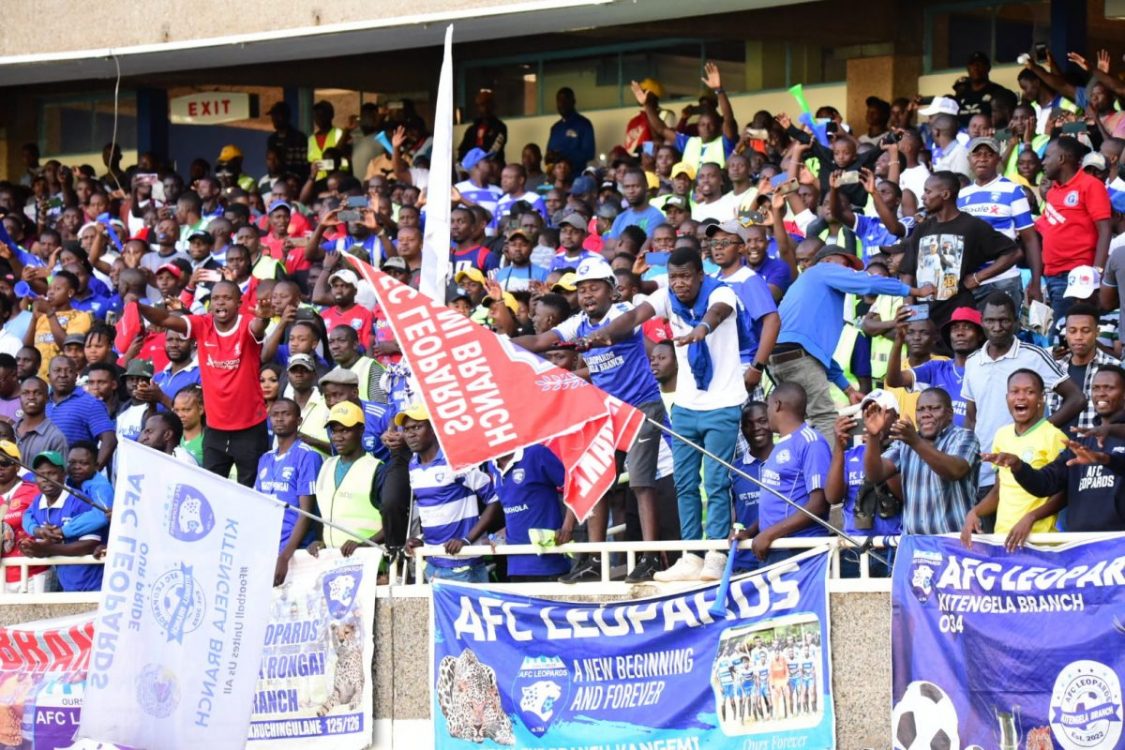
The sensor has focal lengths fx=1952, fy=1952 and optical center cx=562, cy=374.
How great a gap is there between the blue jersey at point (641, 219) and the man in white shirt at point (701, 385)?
14.0 ft

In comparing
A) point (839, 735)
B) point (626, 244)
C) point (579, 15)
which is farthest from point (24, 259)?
point (839, 735)

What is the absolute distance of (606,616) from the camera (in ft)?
35.8

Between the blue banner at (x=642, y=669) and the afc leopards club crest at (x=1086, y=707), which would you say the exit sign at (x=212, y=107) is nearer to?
the blue banner at (x=642, y=669)

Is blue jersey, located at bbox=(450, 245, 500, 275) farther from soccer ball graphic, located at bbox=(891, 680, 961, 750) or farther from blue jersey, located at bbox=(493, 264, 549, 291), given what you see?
soccer ball graphic, located at bbox=(891, 680, 961, 750)

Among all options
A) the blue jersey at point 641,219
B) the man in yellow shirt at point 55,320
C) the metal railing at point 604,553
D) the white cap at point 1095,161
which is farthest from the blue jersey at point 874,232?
the man in yellow shirt at point 55,320

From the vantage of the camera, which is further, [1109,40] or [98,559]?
[1109,40]

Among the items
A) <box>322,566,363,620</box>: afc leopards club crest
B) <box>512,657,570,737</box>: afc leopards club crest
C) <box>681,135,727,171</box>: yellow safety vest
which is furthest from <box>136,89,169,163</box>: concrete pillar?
<box>512,657,570,737</box>: afc leopards club crest

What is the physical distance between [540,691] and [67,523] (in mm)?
3907

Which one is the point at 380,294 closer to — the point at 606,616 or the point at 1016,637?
the point at 606,616

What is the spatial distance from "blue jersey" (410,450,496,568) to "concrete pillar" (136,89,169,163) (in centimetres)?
1425

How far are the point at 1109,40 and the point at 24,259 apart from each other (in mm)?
11089

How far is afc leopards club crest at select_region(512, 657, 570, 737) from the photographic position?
11.0 meters

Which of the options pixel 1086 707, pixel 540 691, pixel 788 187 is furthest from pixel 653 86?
pixel 1086 707

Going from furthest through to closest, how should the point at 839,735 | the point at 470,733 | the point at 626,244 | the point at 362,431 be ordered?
1. the point at 626,244
2. the point at 362,431
3. the point at 470,733
4. the point at 839,735
